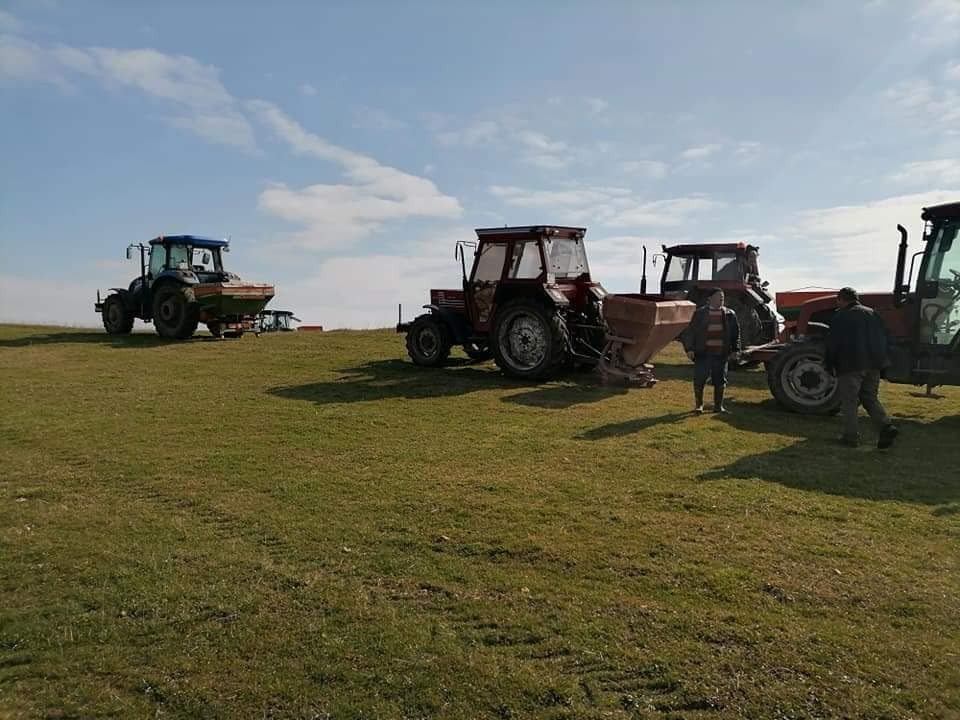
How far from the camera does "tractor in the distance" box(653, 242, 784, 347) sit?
1322cm

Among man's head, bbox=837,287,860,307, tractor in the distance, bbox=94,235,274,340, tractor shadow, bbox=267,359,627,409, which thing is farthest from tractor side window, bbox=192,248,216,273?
man's head, bbox=837,287,860,307

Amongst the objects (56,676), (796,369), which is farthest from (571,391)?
(56,676)

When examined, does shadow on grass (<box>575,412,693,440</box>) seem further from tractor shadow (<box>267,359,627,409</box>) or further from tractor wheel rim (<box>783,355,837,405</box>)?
tractor wheel rim (<box>783,355,837,405</box>)

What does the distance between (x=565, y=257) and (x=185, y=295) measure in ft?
29.9

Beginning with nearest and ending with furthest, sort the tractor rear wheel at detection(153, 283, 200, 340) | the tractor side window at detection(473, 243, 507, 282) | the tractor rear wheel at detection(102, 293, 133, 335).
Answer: the tractor side window at detection(473, 243, 507, 282), the tractor rear wheel at detection(153, 283, 200, 340), the tractor rear wheel at detection(102, 293, 133, 335)

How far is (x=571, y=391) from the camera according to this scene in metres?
10.2

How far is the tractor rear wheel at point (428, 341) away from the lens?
39.5ft

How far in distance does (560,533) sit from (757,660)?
165 centimetres

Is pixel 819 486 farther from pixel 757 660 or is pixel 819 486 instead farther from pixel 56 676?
pixel 56 676

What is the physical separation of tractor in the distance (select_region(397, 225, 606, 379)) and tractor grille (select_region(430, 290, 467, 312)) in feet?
0.11

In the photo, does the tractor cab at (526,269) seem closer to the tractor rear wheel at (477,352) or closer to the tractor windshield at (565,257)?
the tractor windshield at (565,257)

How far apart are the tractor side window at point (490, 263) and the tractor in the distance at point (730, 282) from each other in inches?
154

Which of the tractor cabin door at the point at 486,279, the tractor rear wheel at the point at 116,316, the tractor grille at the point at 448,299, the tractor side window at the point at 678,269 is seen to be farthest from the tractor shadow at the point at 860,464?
the tractor rear wheel at the point at 116,316

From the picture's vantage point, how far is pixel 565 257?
11.4 metres
